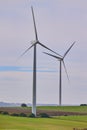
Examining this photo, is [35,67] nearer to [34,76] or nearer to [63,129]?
[34,76]

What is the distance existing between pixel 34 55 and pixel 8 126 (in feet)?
131

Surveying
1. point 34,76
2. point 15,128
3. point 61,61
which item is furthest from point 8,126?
point 61,61

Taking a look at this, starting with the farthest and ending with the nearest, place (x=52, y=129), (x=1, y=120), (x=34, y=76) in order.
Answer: (x=34, y=76) < (x=1, y=120) < (x=52, y=129)

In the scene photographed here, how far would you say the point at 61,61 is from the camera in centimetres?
13025

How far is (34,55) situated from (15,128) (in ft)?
138

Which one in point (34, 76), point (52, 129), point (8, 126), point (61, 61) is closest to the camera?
point (52, 129)

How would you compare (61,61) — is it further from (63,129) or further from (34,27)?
(63,129)

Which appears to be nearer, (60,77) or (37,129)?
(37,129)

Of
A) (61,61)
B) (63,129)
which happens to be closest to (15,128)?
(63,129)

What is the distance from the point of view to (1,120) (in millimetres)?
73375

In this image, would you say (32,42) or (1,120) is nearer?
(1,120)

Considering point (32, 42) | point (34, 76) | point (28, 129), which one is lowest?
point (28, 129)

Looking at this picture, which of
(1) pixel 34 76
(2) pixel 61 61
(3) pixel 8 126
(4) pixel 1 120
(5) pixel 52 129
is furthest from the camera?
(2) pixel 61 61

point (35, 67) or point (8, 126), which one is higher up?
point (35, 67)
